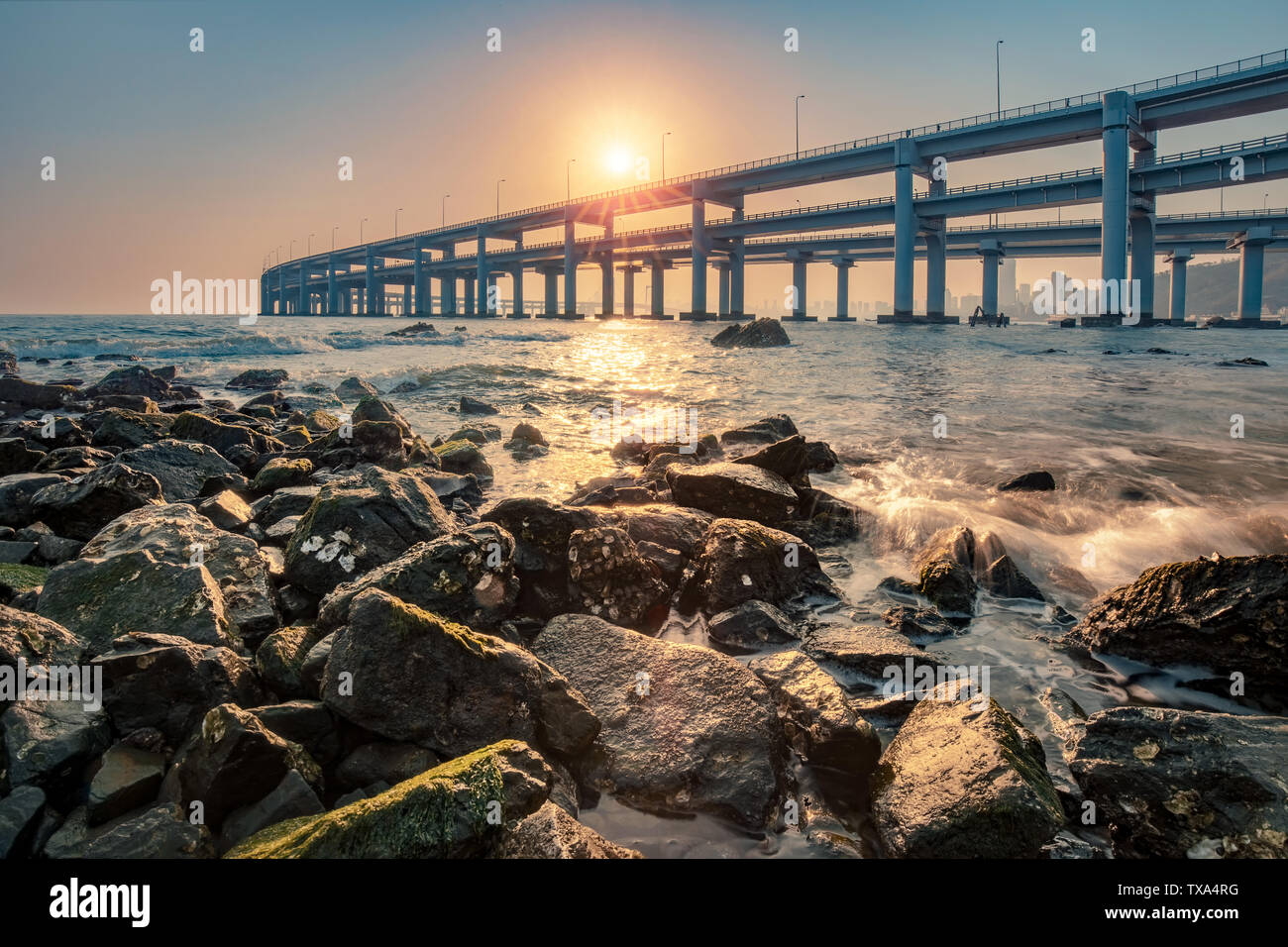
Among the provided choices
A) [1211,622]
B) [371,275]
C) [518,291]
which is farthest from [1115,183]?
[371,275]

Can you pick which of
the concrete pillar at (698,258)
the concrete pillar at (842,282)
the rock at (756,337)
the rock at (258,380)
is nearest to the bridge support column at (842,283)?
the concrete pillar at (842,282)

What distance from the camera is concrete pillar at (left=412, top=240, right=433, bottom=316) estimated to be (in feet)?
388

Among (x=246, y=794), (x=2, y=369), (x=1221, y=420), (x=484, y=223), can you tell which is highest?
(x=484, y=223)

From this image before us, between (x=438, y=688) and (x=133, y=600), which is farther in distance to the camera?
(x=133, y=600)

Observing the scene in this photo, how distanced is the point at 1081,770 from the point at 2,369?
113ft

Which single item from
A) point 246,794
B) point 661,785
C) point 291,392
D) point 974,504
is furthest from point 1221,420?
point 291,392

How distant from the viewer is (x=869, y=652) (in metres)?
4.79

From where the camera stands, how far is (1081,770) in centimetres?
352

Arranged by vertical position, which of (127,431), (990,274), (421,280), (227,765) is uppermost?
(421,280)

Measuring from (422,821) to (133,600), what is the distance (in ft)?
9.43

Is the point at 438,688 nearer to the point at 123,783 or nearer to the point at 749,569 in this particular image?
the point at 123,783

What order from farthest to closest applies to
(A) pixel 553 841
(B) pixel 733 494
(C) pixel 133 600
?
(B) pixel 733 494 < (C) pixel 133 600 < (A) pixel 553 841

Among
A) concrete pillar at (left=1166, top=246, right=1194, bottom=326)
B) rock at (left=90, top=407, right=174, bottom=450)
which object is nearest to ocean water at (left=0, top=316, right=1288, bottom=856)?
rock at (left=90, top=407, right=174, bottom=450)
